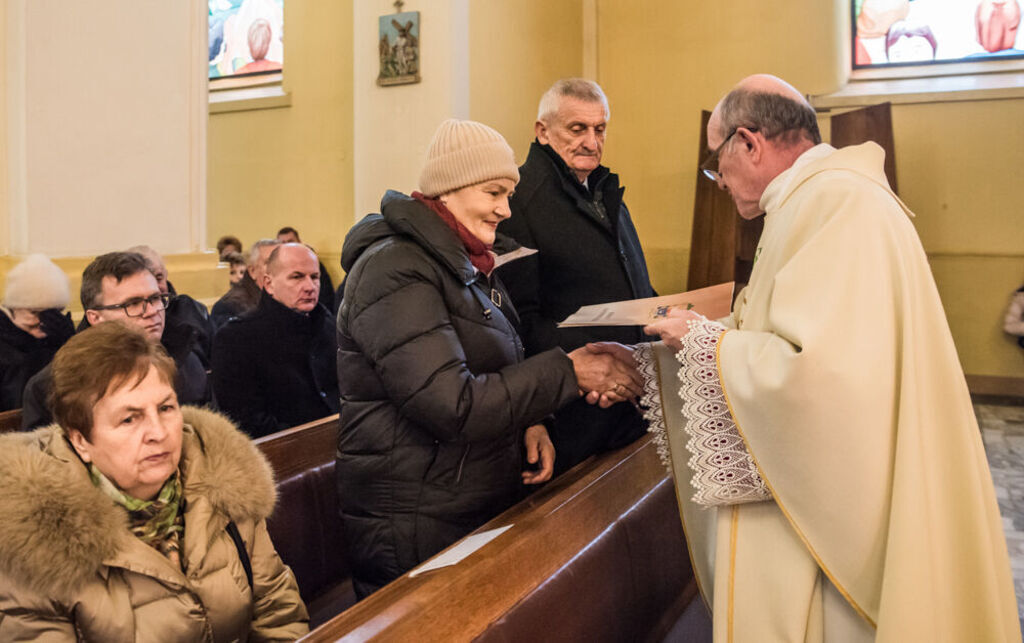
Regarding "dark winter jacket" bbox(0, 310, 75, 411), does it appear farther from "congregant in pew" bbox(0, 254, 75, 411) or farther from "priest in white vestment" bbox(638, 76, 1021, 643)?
"priest in white vestment" bbox(638, 76, 1021, 643)

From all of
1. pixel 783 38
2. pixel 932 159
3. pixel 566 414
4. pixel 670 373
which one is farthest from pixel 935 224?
pixel 670 373

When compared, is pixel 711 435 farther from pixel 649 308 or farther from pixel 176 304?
pixel 176 304

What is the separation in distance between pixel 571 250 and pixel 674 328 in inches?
39.7

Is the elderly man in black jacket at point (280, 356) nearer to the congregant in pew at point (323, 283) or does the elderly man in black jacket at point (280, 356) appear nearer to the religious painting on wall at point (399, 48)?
the religious painting on wall at point (399, 48)

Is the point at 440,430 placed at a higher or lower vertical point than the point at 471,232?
lower

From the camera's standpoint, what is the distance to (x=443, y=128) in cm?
213

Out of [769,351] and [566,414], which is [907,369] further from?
[566,414]

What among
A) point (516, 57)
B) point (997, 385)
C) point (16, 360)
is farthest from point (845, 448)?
point (997, 385)

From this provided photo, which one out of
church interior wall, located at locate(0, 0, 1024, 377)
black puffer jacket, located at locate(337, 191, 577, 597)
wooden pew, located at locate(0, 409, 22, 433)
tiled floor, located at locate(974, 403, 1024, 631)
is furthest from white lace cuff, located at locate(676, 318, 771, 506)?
church interior wall, located at locate(0, 0, 1024, 377)

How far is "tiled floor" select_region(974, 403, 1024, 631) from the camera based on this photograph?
3926 millimetres

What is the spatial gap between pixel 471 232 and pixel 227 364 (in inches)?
74.7

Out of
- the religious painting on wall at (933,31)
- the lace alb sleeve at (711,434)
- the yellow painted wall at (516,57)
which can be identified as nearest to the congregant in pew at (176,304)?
the lace alb sleeve at (711,434)

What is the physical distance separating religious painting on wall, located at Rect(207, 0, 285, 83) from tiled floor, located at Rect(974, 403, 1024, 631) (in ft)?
23.7

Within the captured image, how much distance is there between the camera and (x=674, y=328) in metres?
1.88
